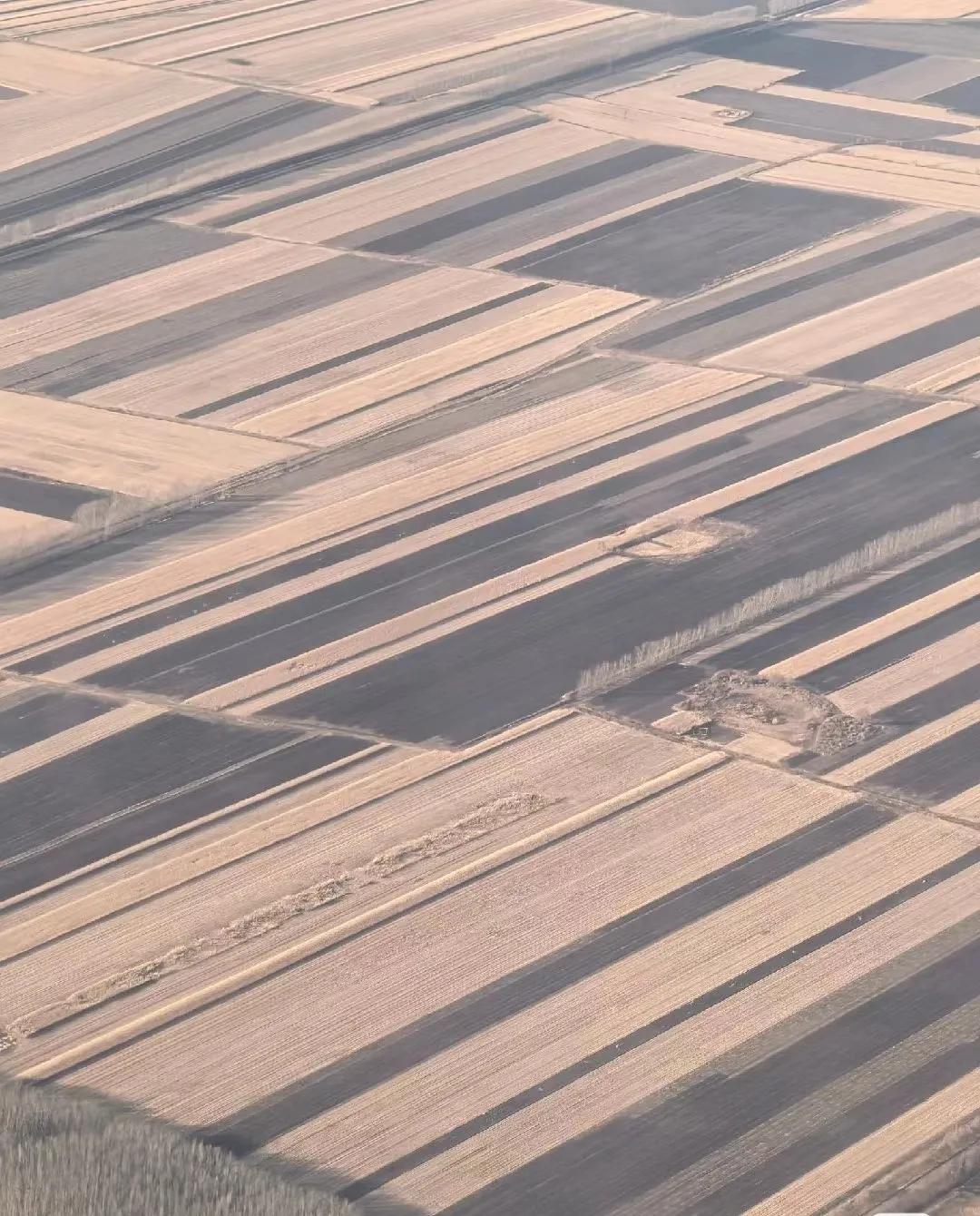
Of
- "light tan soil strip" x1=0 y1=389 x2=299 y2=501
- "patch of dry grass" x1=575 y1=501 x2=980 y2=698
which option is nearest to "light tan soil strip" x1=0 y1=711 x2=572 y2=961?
"patch of dry grass" x1=575 y1=501 x2=980 y2=698

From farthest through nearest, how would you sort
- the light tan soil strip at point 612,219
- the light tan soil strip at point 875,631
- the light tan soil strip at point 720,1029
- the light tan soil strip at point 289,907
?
the light tan soil strip at point 612,219 < the light tan soil strip at point 875,631 < the light tan soil strip at point 289,907 < the light tan soil strip at point 720,1029

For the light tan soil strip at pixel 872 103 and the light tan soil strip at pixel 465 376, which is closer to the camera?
the light tan soil strip at pixel 465 376

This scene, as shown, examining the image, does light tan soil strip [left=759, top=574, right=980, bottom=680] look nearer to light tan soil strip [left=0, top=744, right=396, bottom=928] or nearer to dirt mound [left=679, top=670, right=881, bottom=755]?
dirt mound [left=679, top=670, right=881, bottom=755]

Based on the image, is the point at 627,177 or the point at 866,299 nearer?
the point at 866,299

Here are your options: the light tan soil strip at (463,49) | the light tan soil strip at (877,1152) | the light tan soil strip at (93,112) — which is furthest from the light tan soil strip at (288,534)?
the light tan soil strip at (463,49)

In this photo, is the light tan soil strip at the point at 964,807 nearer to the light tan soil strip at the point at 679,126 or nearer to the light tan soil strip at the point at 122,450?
the light tan soil strip at the point at 122,450

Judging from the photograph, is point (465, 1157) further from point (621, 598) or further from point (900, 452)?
point (900, 452)

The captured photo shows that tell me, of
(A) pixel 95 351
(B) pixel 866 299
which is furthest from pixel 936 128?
(A) pixel 95 351
